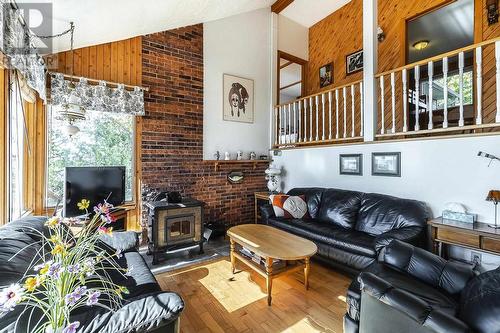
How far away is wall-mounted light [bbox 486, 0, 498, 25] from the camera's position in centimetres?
322

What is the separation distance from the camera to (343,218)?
3.29 meters

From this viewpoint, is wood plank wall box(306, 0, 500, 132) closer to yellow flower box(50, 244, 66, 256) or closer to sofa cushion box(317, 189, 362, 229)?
sofa cushion box(317, 189, 362, 229)

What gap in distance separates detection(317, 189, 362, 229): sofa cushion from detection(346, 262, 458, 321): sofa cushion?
1.40m

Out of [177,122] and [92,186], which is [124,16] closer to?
[177,122]

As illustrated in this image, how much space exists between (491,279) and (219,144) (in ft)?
12.8

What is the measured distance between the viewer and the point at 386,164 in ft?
11.0

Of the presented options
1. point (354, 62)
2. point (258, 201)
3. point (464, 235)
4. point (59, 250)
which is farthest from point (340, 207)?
point (59, 250)

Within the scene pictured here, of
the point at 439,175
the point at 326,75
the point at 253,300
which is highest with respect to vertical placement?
the point at 326,75

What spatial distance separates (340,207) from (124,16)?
3.65 m

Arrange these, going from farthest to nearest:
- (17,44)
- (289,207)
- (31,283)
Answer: (289,207), (17,44), (31,283)

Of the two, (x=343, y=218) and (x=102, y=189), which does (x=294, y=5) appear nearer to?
(x=343, y=218)

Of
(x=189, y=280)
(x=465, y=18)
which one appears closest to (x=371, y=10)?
(x=465, y=18)

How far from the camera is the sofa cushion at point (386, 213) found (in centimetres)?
274

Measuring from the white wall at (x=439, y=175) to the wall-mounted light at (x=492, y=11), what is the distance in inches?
79.8
